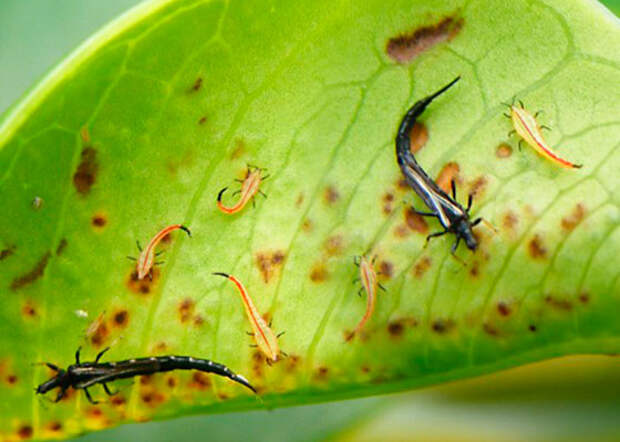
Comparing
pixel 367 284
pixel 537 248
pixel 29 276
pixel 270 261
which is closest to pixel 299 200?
pixel 270 261

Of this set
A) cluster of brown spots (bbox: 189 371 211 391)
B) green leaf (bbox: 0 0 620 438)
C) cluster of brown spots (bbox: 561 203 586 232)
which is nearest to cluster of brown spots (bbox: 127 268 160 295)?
green leaf (bbox: 0 0 620 438)

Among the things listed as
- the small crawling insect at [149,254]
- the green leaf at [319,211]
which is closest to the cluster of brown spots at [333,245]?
the green leaf at [319,211]

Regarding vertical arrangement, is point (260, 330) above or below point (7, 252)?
below

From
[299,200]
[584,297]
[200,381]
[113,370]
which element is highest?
[299,200]

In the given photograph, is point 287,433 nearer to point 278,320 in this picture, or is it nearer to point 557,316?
point 278,320

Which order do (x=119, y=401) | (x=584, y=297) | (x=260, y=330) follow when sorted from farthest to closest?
(x=119, y=401) → (x=260, y=330) → (x=584, y=297)

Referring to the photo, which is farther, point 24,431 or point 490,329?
point 24,431

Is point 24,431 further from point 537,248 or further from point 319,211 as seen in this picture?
point 537,248
